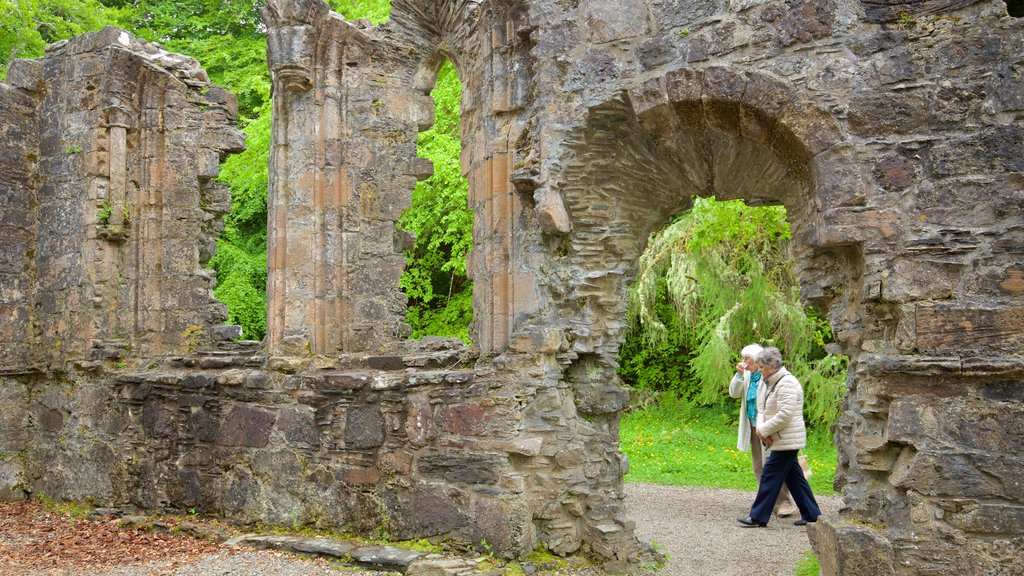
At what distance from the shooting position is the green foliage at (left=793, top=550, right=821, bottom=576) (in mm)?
5989

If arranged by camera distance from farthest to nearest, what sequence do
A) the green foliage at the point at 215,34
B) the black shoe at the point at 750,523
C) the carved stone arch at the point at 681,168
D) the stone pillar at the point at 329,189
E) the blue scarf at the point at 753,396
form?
1. the green foliage at the point at 215,34
2. the blue scarf at the point at 753,396
3. the black shoe at the point at 750,523
4. the stone pillar at the point at 329,189
5. the carved stone arch at the point at 681,168

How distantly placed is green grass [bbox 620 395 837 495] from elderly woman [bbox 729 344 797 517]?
2.96ft

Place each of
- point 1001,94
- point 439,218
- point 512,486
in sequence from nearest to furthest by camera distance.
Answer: point 1001,94 < point 512,486 < point 439,218

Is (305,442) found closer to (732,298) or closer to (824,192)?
(824,192)

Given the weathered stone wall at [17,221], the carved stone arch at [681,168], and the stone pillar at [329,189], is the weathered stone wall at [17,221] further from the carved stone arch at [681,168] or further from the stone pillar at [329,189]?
the carved stone arch at [681,168]

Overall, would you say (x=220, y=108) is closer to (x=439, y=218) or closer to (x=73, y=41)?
(x=73, y=41)

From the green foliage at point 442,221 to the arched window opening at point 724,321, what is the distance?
295cm

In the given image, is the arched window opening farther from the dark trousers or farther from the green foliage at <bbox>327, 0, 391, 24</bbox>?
the green foliage at <bbox>327, 0, 391, 24</bbox>

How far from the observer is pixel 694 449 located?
12227 millimetres

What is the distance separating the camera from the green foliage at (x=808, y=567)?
236 inches

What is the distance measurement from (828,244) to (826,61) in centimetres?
107

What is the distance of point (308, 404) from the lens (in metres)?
7.04

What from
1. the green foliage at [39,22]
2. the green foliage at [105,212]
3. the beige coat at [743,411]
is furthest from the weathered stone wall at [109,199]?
the beige coat at [743,411]

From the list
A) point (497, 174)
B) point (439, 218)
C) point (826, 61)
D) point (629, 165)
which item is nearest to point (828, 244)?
point (826, 61)
